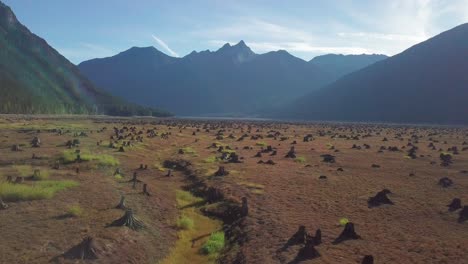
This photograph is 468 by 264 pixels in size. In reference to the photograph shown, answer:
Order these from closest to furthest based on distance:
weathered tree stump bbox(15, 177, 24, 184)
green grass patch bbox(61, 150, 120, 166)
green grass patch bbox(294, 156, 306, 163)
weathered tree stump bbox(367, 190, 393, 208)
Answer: weathered tree stump bbox(367, 190, 393, 208) → weathered tree stump bbox(15, 177, 24, 184) → green grass patch bbox(61, 150, 120, 166) → green grass patch bbox(294, 156, 306, 163)

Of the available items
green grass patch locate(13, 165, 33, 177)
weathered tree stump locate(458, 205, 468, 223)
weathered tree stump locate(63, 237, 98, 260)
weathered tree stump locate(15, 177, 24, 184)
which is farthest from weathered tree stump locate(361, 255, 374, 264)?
green grass patch locate(13, 165, 33, 177)

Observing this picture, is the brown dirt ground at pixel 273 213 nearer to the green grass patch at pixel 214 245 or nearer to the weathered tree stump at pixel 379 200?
the weathered tree stump at pixel 379 200

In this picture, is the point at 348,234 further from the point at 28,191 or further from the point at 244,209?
the point at 28,191

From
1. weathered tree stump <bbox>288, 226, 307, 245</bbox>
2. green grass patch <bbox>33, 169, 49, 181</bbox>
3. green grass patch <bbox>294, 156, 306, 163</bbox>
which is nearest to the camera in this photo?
weathered tree stump <bbox>288, 226, 307, 245</bbox>

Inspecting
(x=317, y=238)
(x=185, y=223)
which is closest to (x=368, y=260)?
(x=317, y=238)

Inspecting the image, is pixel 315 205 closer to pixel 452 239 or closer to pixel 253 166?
pixel 452 239

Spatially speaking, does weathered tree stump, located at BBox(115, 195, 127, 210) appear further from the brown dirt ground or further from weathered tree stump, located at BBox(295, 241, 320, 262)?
weathered tree stump, located at BBox(295, 241, 320, 262)
